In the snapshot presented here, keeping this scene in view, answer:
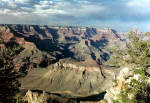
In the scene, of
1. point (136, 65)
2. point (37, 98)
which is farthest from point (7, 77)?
point (37, 98)

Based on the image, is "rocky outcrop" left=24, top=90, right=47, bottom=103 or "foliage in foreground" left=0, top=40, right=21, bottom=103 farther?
"rocky outcrop" left=24, top=90, right=47, bottom=103

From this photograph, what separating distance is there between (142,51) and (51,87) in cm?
18152

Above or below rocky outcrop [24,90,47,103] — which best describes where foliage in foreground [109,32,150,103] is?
above

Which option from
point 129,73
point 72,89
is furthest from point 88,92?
point 129,73

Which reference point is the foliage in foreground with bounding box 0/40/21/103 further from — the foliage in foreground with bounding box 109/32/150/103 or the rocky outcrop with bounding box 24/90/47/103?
the rocky outcrop with bounding box 24/90/47/103

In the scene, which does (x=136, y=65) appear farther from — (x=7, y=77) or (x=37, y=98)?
(x=37, y=98)

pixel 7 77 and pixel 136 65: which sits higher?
pixel 136 65

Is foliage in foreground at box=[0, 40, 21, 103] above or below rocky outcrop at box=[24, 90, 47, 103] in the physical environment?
above

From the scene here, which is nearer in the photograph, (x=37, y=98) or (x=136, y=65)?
(x=136, y=65)

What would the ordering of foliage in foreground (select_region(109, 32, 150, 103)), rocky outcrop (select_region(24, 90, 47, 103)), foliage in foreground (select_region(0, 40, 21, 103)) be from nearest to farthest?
foliage in foreground (select_region(109, 32, 150, 103))
foliage in foreground (select_region(0, 40, 21, 103))
rocky outcrop (select_region(24, 90, 47, 103))

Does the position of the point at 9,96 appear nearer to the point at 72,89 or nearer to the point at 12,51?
the point at 12,51

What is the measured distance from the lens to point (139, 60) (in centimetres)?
2345

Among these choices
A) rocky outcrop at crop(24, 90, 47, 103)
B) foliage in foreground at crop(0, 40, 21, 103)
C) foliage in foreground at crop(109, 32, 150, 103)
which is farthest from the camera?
rocky outcrop at crop(24, 90, 47, 103)

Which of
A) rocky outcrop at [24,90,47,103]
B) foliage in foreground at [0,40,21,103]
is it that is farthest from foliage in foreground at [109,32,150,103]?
rocky outcrop at [24,90,47,103]
